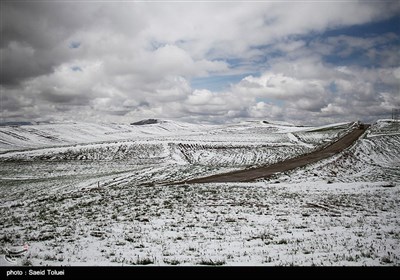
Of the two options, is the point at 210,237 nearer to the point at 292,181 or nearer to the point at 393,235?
the point at 393,235

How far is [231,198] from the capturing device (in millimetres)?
22562

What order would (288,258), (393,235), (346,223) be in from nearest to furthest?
(288,258) → (393,235) → (346,223)

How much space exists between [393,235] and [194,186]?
19.1 meters

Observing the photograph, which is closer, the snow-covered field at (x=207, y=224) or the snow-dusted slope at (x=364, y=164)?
the snow-covered field at (x=207, y=224)

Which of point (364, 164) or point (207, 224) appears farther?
point (364, 164)

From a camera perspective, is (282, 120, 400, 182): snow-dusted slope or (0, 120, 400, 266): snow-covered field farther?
(282, 120, 400, 182): snow-dusted slope

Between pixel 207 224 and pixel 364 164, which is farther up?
pixel 364 164

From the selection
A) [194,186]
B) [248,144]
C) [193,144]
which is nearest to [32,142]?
[193,144]
